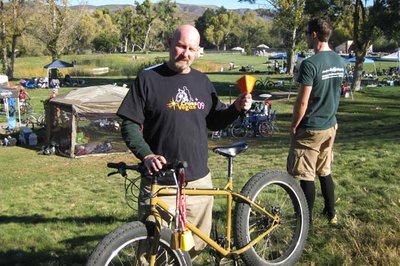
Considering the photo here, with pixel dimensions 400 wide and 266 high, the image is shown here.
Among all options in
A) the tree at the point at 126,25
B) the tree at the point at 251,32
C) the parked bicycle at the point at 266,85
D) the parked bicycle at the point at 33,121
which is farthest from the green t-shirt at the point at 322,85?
the tree at the point at 251,32

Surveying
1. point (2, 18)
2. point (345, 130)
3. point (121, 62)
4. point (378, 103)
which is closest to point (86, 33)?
point (121, 62)

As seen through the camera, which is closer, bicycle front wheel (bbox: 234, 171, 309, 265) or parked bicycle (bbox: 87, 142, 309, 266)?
parked bicycle (bbox: 87, 142, 309, 266)

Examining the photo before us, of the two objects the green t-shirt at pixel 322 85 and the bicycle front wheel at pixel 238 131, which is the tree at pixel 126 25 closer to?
the bicycle front wheel at pixel 238 131

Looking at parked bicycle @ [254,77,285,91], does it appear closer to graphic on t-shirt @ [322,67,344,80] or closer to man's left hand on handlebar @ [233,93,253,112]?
graphic on t-shirt @ [322,67,344,80]

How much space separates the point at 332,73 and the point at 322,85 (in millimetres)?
138

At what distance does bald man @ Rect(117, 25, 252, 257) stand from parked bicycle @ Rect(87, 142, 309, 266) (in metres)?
0.13

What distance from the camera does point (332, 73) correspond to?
13.8 feet

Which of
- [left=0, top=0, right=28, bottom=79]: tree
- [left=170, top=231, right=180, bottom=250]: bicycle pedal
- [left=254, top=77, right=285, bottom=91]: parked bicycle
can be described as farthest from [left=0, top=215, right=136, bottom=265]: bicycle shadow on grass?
[left=0, top=0, right=28, bottom=79]: tree

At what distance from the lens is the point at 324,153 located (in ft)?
14.5

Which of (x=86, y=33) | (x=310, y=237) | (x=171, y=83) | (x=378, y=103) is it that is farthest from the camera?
(x=86, y=33)

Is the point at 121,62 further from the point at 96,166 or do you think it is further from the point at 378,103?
the point at 96,166

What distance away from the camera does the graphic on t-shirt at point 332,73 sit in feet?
13.6

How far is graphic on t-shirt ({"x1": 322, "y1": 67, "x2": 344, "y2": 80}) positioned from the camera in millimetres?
4156

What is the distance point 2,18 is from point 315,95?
4947 centimetres
